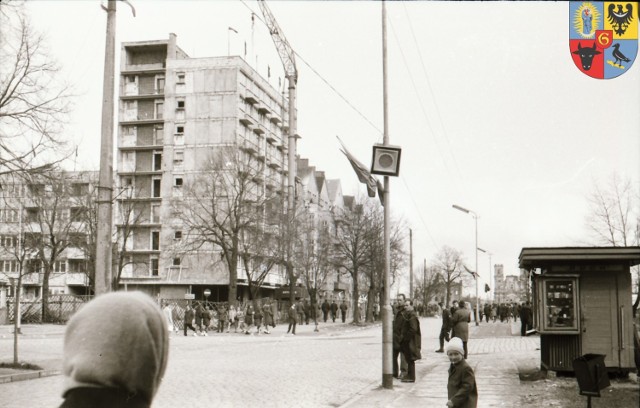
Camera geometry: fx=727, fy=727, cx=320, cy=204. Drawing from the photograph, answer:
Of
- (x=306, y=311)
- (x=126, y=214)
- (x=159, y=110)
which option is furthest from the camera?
(x=159, y=110)

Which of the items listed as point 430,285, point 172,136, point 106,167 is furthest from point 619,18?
point 430,285

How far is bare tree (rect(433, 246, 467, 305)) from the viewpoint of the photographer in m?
117

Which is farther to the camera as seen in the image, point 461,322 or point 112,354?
point 461,322

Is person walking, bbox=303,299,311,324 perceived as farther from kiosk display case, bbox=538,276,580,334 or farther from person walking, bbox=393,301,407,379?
kiosk display case, bbox=538,276,580,334

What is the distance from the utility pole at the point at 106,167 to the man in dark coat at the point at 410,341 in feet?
22.0

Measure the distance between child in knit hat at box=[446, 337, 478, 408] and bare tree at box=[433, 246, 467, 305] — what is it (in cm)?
10608

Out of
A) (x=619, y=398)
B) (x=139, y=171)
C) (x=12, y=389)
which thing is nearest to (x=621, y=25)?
(x=619, y=398)

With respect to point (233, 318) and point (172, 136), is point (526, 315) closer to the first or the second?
point (233, 318)

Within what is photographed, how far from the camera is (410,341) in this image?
16250 millimetres

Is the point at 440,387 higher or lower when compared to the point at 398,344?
lower

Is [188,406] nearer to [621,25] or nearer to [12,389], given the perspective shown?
[12,389]

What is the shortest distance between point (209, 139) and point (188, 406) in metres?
58.3

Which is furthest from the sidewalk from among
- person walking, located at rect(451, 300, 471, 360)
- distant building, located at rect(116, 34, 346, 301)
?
distant building, located at rect(116, 34, 346, 301)

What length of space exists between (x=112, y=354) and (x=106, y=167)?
11432 millimetres
